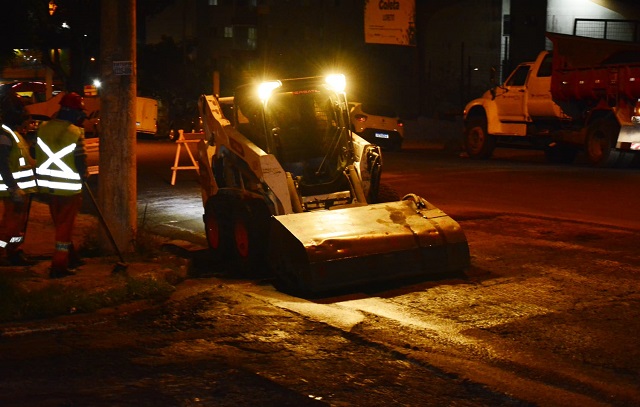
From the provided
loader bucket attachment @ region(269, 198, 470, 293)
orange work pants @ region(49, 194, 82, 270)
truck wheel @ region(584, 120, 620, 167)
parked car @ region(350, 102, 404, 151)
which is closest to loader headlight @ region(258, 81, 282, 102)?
loader bucket attachment @ region(269, 198, 470, 293)

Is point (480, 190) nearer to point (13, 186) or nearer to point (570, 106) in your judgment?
point (570, 106)

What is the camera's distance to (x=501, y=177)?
19516mm

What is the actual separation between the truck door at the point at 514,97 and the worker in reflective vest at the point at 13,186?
53.7 feet

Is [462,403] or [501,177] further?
[501,177]

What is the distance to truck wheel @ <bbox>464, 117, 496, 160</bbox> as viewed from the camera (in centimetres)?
2594

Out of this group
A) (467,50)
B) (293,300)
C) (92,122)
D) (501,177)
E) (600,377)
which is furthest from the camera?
(467,50)

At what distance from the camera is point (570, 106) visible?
23.7m

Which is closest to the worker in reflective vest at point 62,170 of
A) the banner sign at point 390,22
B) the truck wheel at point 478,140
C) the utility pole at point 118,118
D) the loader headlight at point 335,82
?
the utility pole at point 118,118

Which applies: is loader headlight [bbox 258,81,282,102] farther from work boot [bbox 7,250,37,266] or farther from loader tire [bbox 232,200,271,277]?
work boot [bbox 7,250,37,266]

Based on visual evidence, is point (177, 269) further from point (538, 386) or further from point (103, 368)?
point (538, 386)

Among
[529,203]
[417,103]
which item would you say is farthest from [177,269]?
[417,103]

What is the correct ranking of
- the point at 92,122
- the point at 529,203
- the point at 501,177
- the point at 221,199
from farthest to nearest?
1. the point at 92,122
2. the point at 501,177
3. the point at 529,203
4. the point at 221,199

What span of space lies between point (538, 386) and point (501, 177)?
13351 millimetres

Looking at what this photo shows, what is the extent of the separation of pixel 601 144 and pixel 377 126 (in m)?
8.23
